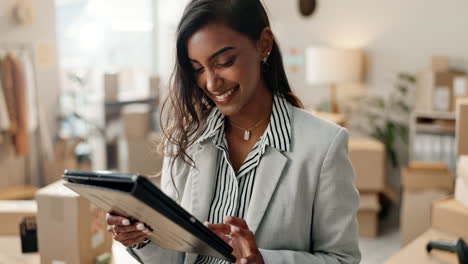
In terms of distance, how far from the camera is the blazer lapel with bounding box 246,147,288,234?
1201mm

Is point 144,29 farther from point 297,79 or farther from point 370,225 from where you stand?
point 370,225

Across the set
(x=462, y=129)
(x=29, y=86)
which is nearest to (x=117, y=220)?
(x=462, y=129)

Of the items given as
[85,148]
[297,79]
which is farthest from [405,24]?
[85,148]

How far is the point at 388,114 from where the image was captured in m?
4.71

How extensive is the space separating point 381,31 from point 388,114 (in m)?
0.78

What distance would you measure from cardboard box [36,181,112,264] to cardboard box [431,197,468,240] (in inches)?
57.7

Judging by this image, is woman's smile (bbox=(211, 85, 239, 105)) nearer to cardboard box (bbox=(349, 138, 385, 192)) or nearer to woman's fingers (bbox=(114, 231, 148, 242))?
woman's fingers (bbox=(114, 231, 148, 242))

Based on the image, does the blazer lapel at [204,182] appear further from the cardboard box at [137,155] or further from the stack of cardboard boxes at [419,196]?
the cardboard box at [137,155]

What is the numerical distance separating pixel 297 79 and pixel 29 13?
2656 millimetres

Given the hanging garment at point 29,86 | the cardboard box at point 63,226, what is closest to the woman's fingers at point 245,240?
the cardboard box at point 63,226

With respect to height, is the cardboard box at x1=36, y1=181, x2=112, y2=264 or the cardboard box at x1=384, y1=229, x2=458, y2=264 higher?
the cardboard box at x1=36, y1=181, x2=112, y2=264

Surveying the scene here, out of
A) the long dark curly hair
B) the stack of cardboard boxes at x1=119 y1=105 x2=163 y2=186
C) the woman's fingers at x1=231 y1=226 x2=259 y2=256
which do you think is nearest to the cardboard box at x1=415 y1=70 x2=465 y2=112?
the stack of cardboard boxes at x1=119 y1=105 x2=163 y2=186

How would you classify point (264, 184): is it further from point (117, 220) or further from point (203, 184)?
point (117, 220)

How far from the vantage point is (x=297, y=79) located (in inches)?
206
